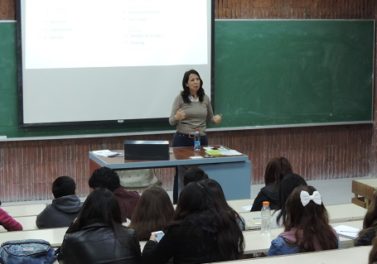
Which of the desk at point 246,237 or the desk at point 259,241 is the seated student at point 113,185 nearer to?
the desk at point 246,237

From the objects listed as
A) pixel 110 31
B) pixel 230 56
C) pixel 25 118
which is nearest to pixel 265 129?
pixel 230 56

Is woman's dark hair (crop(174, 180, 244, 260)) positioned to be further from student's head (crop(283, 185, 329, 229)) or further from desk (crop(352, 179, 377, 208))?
desk (crop(352, 179, 377, 208))

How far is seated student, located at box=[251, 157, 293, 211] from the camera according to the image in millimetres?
4766

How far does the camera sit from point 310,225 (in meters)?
3.47

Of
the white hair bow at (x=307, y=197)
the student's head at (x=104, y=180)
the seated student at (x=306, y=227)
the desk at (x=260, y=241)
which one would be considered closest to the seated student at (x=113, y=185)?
the student's head at (x=104, y=180)

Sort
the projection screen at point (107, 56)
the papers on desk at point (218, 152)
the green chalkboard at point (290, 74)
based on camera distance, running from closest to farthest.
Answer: the papers on desk at point (218, 152) < the projection screen at point (107, 56) < the green chalkboard at point (290, 74)

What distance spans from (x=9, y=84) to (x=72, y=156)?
1.06 meters

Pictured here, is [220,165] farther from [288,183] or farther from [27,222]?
[27,222]

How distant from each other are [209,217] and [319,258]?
588 millimetres

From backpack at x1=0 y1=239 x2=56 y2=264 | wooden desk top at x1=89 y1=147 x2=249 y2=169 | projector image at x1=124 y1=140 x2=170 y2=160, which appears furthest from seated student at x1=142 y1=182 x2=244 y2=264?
projector image at x1=124 y1=140 x2=170 y2=160

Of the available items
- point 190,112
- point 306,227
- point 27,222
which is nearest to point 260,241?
point 306,227

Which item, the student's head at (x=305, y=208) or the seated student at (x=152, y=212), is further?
the seated student at (x=152, y=212)

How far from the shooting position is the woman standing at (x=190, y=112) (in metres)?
6.61

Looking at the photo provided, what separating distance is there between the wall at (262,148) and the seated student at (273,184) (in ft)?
9.96
